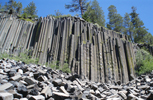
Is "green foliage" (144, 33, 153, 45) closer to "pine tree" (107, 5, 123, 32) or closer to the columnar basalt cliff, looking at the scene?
"pine tree" (107, 5, 123, 32)

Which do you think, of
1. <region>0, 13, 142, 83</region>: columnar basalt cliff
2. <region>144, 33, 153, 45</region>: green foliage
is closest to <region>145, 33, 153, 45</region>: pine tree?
<region>144, 33, 153, 45</region>: green foliage

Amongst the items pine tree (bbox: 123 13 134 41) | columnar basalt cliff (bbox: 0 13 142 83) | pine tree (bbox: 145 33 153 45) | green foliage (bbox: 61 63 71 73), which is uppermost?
pine tree (bbox: 123 13 134 41)

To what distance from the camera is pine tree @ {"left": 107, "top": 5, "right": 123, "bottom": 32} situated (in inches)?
1117

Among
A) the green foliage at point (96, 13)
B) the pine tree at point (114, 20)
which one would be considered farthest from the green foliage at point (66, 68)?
the pine tree at point (114, 20)

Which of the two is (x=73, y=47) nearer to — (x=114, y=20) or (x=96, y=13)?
(x=96, y=13)

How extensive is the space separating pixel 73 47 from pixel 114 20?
22835 millimetres

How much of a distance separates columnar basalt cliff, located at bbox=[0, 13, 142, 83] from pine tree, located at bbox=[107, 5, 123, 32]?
1567cm

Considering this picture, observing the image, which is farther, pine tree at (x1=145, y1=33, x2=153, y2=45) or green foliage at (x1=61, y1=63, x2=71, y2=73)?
pine tree at (x1=145, y1=33, x2=153, y2=45)

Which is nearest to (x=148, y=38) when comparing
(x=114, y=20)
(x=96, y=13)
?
(x=114, y=20)

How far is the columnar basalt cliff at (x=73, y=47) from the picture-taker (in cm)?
975

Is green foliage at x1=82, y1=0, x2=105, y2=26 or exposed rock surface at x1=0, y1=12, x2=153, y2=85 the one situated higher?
green foliage at x1=82, y1=0, x2=105, y2=26

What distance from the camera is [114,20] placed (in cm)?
2953

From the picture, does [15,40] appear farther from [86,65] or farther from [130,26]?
[130,26]

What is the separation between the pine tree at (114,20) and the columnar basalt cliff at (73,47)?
1567 centimetres
